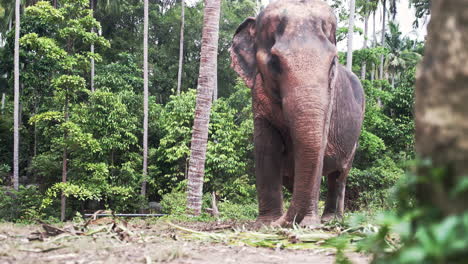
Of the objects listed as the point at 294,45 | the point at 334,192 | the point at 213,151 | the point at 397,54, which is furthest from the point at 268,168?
the point at 397,54

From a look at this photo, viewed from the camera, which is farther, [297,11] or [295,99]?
[297,11]

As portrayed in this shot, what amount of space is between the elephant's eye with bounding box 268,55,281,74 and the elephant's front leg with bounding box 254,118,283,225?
759 mm

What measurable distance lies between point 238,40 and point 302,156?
2.09 meters

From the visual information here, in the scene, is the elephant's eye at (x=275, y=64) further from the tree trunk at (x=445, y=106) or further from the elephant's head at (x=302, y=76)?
the tree trunk at (x=445, y=106)

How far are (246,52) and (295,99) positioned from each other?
1545 millimetres

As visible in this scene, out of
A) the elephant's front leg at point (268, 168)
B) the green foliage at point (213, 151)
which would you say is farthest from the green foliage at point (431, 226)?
the green foliage at point (213, 151)

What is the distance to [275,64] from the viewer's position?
16.8 feet

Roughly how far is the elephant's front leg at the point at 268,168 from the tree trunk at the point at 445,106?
4423 mm

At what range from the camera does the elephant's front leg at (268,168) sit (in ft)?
18.7

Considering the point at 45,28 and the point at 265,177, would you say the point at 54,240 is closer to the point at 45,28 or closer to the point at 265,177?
the point at 265,177

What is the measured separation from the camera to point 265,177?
5719 mm

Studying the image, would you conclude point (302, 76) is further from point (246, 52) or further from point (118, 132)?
point (118, 132)

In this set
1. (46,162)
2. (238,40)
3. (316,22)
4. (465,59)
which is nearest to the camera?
(465,59)

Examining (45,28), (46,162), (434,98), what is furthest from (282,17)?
(45,28)
